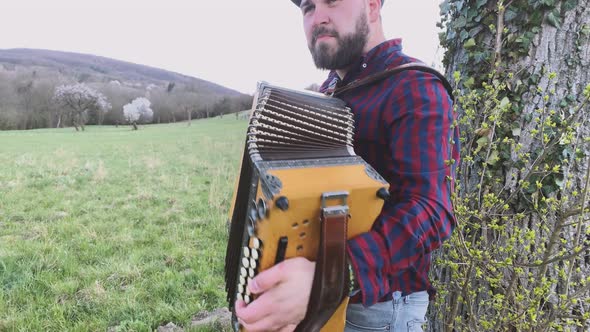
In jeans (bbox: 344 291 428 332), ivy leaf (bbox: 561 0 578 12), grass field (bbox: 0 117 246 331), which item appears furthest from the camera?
grass field (bbox: 0 117 246 331)

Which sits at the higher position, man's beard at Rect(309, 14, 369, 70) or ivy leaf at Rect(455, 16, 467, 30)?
ivy leaf at Rect(455, 16, 467, 30)

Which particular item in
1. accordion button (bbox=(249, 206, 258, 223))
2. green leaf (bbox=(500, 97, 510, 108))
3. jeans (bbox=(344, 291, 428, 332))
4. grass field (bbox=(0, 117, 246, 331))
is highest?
green leaf (bbox=(500, 97, 510, 108))

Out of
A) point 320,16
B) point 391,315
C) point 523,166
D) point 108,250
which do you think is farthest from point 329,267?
point 108,250

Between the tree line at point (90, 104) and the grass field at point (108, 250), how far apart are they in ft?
107

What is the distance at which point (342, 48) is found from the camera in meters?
1.72

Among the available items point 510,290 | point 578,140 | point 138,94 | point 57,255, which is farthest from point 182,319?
point 138,94

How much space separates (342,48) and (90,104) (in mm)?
55868

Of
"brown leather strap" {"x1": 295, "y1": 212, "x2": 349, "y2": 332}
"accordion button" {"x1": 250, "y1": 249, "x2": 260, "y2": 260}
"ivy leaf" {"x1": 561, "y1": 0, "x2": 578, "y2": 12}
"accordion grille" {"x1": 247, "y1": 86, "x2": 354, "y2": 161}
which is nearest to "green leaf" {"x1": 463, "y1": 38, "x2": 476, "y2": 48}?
"ivy leaf" {"x1": 561, "y1": 0, "x2": 578, "y2": 12}

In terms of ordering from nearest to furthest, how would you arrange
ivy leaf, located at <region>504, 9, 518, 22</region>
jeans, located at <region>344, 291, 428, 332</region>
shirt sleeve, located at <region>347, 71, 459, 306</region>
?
1. shirt sleeve, located at <region>347, 71, 459, 306</region>
2. jeans, located at <region>344, 291, 428, 332</region>
3. ivy leaf, located at <region>504, 9, 518, 22</region>

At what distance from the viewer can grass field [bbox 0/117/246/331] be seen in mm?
3545

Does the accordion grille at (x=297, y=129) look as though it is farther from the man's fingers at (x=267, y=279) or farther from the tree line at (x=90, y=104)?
the tree line at (x=90, y=104)

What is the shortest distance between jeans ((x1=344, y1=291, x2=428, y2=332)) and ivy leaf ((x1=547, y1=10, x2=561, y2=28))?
1.71m

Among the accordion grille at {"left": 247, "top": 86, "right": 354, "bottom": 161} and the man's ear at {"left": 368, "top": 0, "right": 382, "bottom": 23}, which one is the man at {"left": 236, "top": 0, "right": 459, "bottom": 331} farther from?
the accordion grille at {"left": 247, "top": 86, "right": 354, "bottom": 161}

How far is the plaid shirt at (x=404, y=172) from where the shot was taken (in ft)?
4.16
